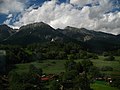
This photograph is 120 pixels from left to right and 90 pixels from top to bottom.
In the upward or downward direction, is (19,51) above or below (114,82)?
above

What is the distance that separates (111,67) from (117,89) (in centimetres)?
5359

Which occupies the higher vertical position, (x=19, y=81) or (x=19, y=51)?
(x=19, y=51)

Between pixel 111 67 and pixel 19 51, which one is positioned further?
pixel 19 51

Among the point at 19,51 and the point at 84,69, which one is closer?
the point at 84,69

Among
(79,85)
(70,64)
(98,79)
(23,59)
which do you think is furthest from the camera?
(23,59)

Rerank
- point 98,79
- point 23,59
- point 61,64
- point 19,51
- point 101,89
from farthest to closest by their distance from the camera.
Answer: point 19,51
point 23,59
point 61,64
point 98,79
point 101,89

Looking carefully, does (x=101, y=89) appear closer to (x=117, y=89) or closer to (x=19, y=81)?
(x=117, y=89)

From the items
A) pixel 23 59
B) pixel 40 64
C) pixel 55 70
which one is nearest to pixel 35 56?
pixel 23 59

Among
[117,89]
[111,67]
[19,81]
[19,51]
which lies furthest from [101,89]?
[19,51]

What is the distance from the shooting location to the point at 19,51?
196 meters

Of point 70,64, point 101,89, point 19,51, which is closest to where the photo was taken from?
point 101,89

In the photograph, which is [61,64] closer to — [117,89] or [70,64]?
[70,64]

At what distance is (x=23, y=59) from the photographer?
18262 centimetres

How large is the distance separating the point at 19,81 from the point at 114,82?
40.0 m
